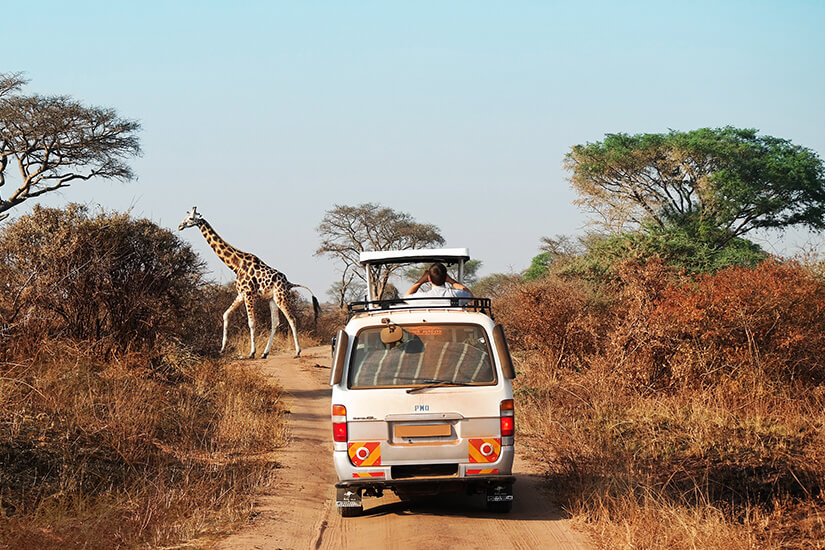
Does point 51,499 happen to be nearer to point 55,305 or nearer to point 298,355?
point 55,305

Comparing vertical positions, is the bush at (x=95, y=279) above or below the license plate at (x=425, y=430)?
above

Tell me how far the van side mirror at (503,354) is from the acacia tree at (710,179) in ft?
60.5

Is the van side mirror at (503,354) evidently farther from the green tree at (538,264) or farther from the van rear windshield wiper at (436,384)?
the green tree at (538,264)

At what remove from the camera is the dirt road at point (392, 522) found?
22.2 feet

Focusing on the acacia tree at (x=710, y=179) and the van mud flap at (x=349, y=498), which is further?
the acacia tree at (x=710, y=179)

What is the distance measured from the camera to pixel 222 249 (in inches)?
837

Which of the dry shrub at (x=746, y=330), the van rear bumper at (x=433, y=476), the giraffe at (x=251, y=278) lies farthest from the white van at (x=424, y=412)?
the giraffe at (x=251, y=278)

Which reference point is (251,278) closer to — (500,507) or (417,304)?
(417,304)

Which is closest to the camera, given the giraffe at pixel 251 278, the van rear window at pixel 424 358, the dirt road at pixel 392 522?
the dirt road at pixel 392 522

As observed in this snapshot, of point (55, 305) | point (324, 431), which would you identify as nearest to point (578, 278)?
point (324, 431)

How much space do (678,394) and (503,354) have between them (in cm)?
570

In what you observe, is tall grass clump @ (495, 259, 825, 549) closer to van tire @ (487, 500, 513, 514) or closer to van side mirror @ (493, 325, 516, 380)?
van tire @ (487, 500, 513, 514)

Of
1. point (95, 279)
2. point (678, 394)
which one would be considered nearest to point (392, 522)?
point (678, 394)

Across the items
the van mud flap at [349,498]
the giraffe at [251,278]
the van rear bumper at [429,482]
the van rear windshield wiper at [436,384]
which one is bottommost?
the van mud flap at [349,498]
